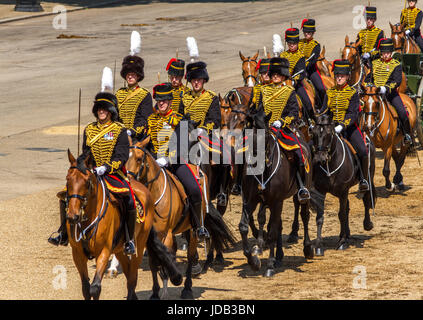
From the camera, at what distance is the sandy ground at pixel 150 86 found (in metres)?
15.2

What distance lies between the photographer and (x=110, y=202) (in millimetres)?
12609

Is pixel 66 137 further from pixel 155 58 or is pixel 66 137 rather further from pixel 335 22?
pixel 335 22

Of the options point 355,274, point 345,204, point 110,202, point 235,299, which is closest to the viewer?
point 110,202

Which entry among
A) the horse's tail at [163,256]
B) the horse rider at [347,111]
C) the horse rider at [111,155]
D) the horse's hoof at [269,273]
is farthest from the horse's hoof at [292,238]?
the horse rider at [111,155]

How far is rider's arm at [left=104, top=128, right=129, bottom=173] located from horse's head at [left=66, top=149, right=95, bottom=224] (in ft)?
3.03

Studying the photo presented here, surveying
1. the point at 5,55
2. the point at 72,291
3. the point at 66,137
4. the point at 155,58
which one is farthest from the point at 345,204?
the point at 5,55

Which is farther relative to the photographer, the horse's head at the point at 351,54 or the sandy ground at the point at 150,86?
the horse's head at the point at 351,54

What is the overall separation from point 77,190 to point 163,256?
2.20m

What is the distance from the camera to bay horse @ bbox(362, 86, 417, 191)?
21609mm

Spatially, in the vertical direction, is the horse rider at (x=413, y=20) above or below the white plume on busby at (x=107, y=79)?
above

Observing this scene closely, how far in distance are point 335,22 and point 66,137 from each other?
22.0 m

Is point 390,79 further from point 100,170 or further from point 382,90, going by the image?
point 100,170

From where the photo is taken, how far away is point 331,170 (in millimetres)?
18094

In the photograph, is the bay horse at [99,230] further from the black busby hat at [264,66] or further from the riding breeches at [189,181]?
the black busby hat at [264,66]
